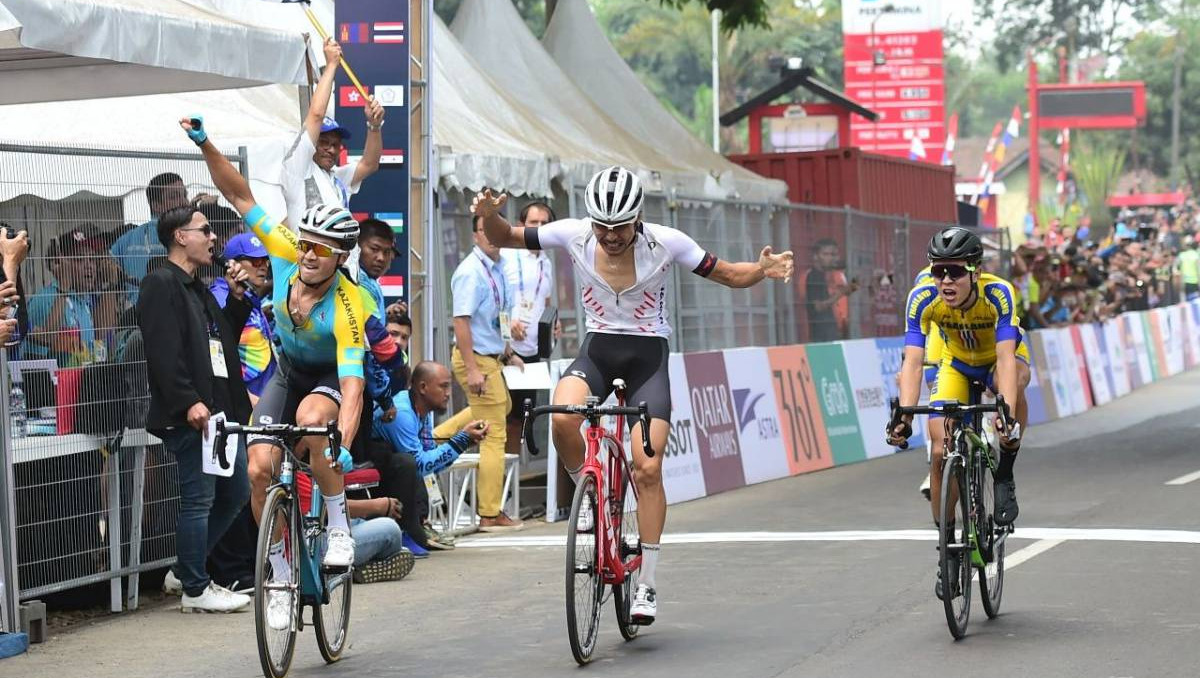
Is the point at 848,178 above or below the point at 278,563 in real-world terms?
above

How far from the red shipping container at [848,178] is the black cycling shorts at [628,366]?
19685 mm

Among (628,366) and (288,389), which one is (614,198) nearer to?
(628,366)

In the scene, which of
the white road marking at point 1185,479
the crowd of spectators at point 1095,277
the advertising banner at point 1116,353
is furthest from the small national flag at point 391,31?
the advertising banner at point 1116,353

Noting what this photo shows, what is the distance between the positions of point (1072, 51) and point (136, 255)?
106 m

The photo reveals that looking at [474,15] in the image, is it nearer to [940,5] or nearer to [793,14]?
[940,5]

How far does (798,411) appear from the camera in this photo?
19141mm

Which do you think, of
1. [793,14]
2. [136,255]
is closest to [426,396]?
[136,255]

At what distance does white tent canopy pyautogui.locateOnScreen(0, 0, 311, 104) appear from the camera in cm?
998

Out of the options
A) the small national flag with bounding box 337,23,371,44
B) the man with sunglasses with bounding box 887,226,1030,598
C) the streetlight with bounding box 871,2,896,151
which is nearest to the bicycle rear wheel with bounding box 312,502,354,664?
the man with sunglasses with bounding box 887,226,1030,598

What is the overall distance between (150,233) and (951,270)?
4.51 meters

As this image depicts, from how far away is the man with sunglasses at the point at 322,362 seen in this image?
8656 millimetres

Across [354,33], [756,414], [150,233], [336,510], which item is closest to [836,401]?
[756,414]

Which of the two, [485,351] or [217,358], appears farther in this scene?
[485,351]

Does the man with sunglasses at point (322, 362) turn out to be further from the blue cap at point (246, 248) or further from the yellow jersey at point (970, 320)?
the yellow jersey at point (970, 320)
